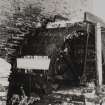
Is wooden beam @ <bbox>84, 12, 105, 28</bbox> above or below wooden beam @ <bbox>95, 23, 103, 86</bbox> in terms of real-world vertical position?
above

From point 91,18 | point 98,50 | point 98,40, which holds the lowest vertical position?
point 98,50

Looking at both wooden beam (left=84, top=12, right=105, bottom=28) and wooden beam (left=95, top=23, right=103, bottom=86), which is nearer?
wooden beam (left=95, top=23, right=103, bottom=86)

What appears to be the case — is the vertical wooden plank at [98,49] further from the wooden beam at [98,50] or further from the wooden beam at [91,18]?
the wooden beam at [91,18]

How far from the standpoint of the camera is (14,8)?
794 centimetres

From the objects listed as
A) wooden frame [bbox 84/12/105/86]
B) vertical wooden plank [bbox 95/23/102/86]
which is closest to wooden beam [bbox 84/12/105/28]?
wooden frame [bbox 84/12/105/86]

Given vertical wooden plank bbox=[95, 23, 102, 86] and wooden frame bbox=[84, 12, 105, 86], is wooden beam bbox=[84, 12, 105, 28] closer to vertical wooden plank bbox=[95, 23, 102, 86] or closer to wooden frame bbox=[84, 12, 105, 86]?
wooden frame bbox=[84, 12, 105, 86]

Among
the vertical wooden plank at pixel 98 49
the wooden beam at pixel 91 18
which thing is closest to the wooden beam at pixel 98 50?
the vertical wooden plank at pixel 98 49

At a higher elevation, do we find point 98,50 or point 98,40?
point 98,40

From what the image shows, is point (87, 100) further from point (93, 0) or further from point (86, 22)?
point (93, 0)

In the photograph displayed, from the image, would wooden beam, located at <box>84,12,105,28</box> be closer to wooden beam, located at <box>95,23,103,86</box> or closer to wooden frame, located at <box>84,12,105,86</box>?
wooden frame, located at <box>84,12,105,86</box>

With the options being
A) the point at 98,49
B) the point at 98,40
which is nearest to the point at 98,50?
the point at 98,49

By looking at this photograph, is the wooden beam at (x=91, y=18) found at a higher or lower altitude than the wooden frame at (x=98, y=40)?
higher

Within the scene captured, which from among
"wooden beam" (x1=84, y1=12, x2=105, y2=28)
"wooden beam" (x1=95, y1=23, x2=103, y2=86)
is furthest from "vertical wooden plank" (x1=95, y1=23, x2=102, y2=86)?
"wooden beam" (x1=84, y1=12, x2=105, y2=28)

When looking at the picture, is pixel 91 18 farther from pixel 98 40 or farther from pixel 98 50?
pixel 98 50
